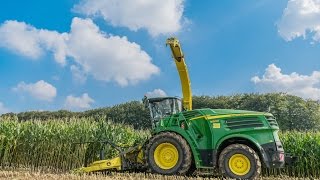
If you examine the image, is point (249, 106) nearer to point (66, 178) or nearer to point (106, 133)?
point (106, 133)

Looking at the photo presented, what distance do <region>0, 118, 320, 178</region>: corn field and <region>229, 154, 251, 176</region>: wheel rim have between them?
5.65 m

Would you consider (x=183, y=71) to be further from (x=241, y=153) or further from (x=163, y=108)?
(x=241, y=153)

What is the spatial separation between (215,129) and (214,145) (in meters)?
0.34

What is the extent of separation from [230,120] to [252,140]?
629mm

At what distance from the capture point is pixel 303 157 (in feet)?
48.9

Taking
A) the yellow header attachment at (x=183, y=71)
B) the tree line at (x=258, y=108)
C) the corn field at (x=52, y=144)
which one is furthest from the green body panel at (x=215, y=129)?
the tree line at (x=258, y=108)

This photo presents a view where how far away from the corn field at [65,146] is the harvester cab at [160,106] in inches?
151

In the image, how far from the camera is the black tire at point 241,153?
889cm

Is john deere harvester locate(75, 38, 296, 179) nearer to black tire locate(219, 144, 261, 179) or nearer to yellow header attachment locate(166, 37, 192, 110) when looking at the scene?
black tire locate(219, 144, 261, 179)

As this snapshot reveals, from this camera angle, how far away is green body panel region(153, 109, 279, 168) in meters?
9.27

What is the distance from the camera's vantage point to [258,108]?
136 ft

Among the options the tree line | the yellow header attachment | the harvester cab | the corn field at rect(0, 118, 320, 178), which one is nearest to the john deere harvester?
the harvester cab

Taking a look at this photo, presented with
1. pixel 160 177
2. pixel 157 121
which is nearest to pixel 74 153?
pixel 157 121

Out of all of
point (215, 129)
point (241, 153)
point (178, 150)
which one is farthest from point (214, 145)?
point (178, 150)
